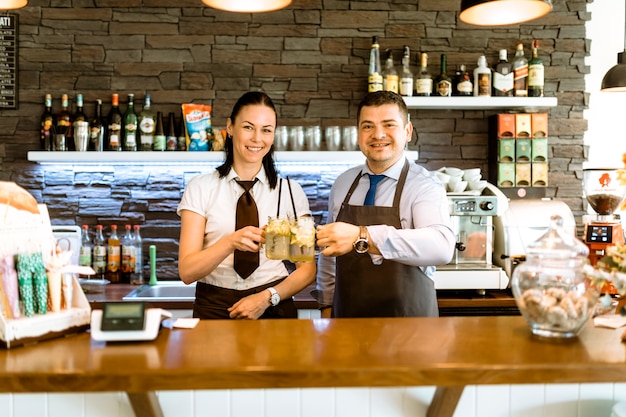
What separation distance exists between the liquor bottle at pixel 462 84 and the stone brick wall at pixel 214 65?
13 centimetres

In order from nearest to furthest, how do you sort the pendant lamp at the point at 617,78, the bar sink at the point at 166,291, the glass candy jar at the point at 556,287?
the glass candy jar at the point at 556,287
the pendant lamp at the point at 617,78
the bar sink at the point at 166,291

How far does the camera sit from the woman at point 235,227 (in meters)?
2.24

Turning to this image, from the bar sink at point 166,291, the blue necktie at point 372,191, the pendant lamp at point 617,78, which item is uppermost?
the pendant lamp at point 617,78

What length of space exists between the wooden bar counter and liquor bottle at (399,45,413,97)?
226cm

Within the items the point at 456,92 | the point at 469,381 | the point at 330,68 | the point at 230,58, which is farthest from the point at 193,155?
the point at 469,381

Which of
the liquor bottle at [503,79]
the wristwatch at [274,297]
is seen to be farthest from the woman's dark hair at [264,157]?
the liquor bottle at [503,79]

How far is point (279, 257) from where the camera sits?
184 centimetres

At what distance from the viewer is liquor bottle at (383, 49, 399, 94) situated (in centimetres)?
363

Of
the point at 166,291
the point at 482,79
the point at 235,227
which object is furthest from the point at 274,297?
the point at 482,79

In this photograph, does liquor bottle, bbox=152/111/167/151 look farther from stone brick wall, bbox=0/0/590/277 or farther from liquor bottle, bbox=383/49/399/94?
liquor bottle, bbox=383/49/399/94

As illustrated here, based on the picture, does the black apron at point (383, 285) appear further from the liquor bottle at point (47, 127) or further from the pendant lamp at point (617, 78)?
the liquor bottle at point (47, 127)

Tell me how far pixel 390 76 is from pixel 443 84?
1.11 feet

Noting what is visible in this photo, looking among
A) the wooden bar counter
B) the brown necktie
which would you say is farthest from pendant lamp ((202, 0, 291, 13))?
the wooden bar counter

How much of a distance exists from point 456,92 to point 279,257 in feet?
7.79
